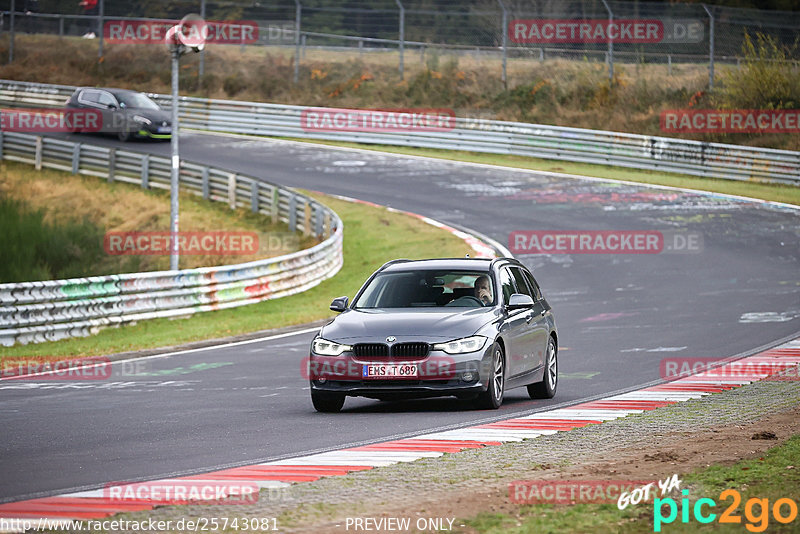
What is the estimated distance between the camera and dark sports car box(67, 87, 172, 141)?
43.7 metres

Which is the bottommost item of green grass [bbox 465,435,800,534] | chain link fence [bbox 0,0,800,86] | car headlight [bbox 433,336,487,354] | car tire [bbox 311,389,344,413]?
car tire [bbox 311,389,344,413]

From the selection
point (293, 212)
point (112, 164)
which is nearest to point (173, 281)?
point (293, 212)

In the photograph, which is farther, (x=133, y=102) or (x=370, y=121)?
(x=370, y=121)

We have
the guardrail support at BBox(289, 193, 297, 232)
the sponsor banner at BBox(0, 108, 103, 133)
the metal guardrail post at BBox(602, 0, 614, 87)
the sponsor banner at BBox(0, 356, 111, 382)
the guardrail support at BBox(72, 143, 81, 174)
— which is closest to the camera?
the sponsor banner at BBox(0, 356, 111, 382)

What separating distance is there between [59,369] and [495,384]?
7316 millimetres

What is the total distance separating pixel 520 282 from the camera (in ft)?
45.8

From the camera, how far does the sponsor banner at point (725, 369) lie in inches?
562

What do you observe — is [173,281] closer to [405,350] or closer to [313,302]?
[313,302]

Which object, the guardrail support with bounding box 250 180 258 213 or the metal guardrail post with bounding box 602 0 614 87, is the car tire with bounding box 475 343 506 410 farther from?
the metal guardrail post with bounding box 602 0 614 87

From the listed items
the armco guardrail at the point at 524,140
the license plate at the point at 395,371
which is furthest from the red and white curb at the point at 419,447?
the armco guardrail at the point at 524,140

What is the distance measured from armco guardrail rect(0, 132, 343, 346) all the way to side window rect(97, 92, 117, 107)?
13.1 ft

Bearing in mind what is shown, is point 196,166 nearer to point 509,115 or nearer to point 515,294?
point 509,115

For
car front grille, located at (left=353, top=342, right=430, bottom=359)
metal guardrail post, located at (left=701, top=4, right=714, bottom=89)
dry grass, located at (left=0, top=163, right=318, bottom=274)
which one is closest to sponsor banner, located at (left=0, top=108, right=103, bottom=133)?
dry grass, located at (left=0, top=163, right=318, bottom=274)

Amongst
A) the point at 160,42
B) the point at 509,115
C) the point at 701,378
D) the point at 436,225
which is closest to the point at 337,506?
the point at 701,378
